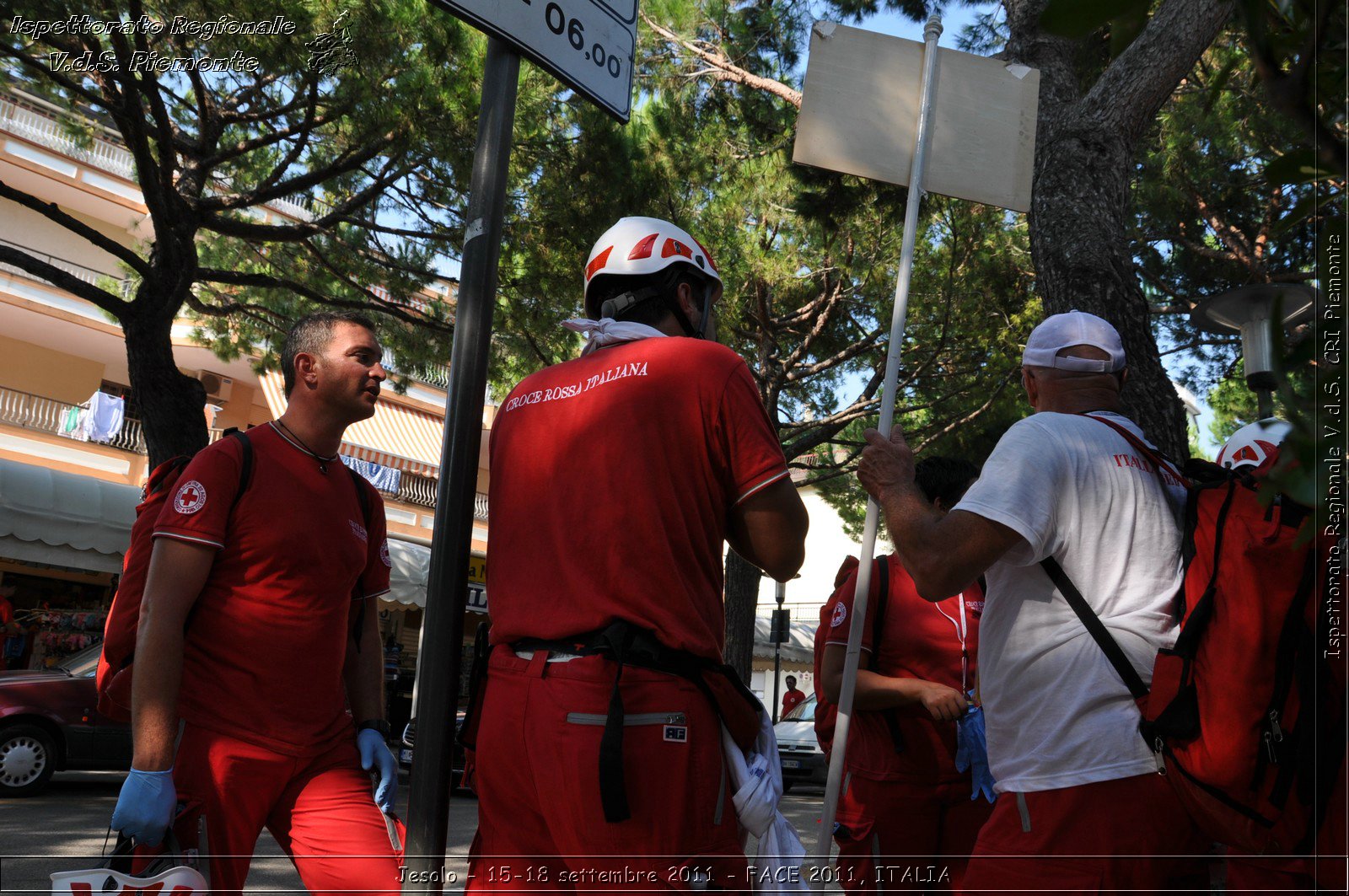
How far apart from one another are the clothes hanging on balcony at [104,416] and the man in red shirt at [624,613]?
21.6 metres

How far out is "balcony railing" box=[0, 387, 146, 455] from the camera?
71.1 ft

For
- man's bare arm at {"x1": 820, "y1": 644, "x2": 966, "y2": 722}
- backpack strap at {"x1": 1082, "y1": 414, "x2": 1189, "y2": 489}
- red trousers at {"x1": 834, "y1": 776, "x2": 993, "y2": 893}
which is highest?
backpack strap at {"x1": 1082, "y1": 414, "x2": 1189, "y2": 489}

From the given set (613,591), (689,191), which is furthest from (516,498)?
(689,191)

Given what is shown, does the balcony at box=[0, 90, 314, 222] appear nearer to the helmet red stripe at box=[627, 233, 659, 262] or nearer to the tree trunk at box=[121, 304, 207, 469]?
the tree trunk at box=[121, 304, 207, 469]

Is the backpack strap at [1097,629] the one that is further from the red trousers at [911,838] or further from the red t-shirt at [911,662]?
the red trousers at [911,838]

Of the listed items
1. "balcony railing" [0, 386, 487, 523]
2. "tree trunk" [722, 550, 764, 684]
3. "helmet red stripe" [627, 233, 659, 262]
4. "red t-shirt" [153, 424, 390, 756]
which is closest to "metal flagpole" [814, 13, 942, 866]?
"helmet red stripe" [627, 233, 659, 262]

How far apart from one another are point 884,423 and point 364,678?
5.52ft

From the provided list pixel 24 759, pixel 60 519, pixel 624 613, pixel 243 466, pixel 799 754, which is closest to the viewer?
pixel 624 613

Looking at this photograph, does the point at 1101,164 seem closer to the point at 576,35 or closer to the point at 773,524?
the point at 576,35

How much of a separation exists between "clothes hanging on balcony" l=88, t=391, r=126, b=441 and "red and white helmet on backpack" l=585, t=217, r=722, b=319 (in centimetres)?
2147

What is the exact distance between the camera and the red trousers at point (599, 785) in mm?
1919

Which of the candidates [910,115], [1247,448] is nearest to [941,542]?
[910,115]

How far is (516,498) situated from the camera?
7.52 feet

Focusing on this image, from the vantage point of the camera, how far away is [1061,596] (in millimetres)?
2453
